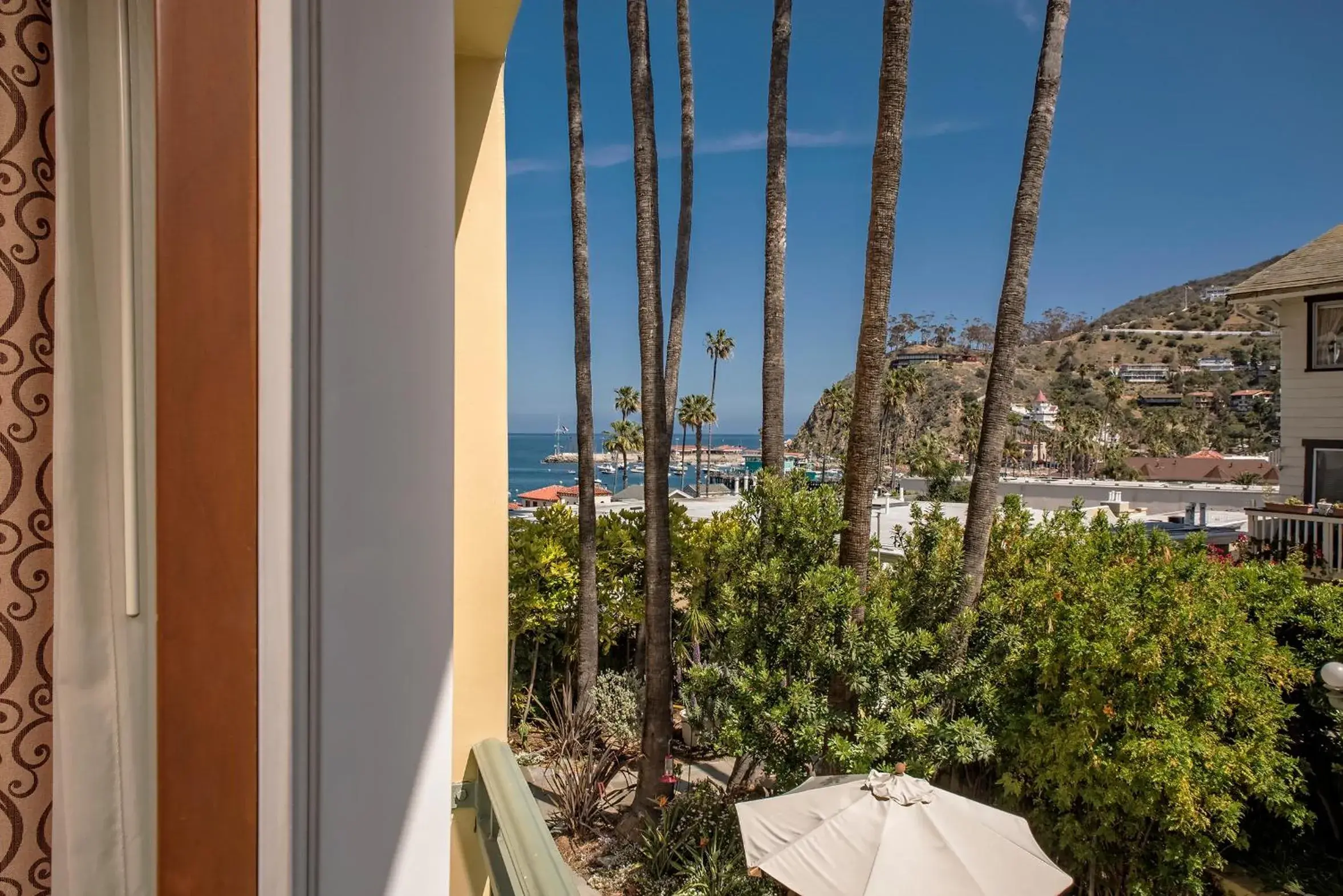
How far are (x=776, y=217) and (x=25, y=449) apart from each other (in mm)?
6010

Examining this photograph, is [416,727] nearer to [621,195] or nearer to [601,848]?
[601,848]

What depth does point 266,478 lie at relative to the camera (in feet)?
1.81

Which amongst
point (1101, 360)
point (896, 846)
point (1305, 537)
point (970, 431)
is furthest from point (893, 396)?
point (1101, 360)

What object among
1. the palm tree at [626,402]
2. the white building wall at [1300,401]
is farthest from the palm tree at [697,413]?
the white building wall at [1300,401]

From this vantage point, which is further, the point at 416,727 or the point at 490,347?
the point at 490,347

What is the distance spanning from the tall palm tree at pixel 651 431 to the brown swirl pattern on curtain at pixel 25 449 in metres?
5.30

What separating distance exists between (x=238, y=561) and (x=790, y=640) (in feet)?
15.3

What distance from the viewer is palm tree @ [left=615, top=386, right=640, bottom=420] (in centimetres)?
3100

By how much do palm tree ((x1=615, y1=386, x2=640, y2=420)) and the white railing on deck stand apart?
77.1 ft

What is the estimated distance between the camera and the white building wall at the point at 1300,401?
8.87 metres

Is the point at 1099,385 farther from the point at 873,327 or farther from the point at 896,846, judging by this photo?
the point at 896,846

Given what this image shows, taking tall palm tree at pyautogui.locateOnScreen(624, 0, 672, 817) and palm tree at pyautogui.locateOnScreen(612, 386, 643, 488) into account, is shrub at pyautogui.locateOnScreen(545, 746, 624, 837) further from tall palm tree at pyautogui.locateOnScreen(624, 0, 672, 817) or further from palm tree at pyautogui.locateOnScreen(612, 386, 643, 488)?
palm tree at pyautogui.locateOnScreen(612, 386, 643, 488)

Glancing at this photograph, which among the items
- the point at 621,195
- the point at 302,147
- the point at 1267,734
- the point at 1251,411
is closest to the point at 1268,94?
the point at 1251,411

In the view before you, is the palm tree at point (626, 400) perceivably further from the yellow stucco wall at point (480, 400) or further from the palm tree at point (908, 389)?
the yellow stucco wall at point (480, 400)
